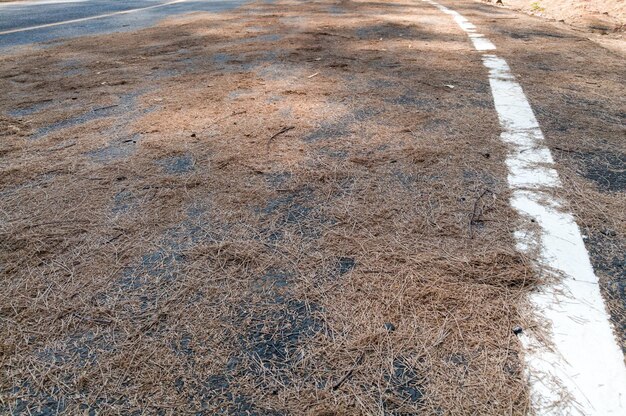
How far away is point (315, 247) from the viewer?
175 centimetres

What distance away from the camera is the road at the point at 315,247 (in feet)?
3.99

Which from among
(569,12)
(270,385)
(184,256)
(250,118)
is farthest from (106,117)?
(569,12)

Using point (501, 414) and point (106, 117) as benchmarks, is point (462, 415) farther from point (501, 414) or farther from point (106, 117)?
point (106, 117)

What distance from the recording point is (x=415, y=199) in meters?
2.04

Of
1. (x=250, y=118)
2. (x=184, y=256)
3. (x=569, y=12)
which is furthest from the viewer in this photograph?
(x=569, y=12)

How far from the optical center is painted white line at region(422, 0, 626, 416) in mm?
1146

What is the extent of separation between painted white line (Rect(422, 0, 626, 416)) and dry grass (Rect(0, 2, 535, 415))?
7cm

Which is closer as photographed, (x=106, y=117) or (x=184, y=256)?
(x=184, y=256)

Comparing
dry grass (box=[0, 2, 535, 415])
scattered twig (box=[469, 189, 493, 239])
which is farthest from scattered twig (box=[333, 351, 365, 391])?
scattered twig (box=[469, 189, 493, 239])

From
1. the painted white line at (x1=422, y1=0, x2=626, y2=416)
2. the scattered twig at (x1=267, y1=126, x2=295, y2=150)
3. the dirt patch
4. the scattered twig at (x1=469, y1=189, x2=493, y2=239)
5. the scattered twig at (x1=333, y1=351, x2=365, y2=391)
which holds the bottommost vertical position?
the scattered twig at (x1=333, y1=351, x2=365, y2=391)

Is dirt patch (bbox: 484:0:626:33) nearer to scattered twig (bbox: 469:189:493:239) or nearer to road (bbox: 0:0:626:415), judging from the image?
road (bbox: 0:0:626:415)

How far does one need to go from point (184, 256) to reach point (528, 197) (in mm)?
1491

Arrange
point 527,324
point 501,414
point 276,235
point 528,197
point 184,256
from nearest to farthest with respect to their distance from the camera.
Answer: point 501,414, point 527,324, point 184,256, point 276,235, point 528,197

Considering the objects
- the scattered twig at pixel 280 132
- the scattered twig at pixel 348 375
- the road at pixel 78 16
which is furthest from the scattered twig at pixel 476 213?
the road at pixel 78 16
